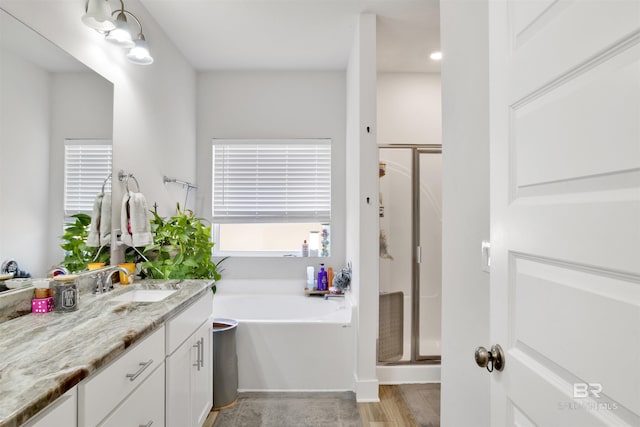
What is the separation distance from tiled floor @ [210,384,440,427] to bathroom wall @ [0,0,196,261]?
1.29 m

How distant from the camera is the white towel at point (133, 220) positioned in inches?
79.2

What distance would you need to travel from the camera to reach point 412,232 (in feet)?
9.73

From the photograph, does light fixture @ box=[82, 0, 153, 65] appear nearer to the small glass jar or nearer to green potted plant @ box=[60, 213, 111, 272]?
green potted plant @ box=[60, 213, 111, 272]

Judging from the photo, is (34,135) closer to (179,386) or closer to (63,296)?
(63,296)

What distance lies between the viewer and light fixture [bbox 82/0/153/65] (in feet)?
5.61

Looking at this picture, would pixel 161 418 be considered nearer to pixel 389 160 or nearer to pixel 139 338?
pixel 139 338

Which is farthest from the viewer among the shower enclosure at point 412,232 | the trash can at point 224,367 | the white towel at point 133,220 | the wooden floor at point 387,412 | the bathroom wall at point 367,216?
the shower enclosure at point 412,232

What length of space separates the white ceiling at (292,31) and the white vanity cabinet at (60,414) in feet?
7.73

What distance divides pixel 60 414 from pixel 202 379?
123 centimetres

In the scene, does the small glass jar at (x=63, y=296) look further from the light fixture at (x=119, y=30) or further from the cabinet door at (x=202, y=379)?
the light fixture at (x=119, y=30)

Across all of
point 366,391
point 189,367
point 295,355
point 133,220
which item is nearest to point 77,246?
point 133,220

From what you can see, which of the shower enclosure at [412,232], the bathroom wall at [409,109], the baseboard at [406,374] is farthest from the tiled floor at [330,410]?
the bathroom wall at [409,109]

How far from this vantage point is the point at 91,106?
5.95ft

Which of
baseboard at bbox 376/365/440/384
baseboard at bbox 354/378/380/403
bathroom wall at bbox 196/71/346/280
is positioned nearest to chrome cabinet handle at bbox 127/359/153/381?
baseboard at bbox 354/378/380/403
